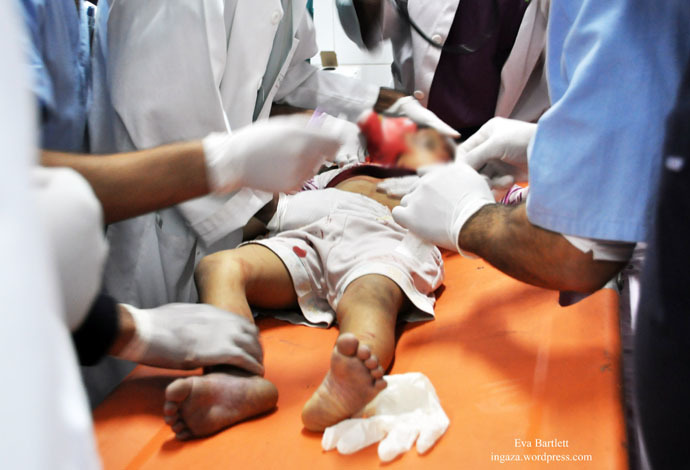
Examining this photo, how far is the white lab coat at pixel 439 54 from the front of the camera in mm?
1582

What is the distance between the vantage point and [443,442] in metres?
0.61

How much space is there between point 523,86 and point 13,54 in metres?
1.68

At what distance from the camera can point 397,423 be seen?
0.63m

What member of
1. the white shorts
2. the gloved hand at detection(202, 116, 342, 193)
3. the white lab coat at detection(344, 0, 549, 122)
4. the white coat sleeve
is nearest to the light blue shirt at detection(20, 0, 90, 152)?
the gloved hand at detection(202, 116, 342, 193)

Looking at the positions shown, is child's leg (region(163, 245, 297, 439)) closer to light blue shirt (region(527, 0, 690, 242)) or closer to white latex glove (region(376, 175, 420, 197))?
Result: white latex glove (region(376, 175, 420, 197))

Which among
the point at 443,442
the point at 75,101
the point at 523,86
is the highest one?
the point at 75,101

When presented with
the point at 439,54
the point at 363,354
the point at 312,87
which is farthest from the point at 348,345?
the point at 439,54

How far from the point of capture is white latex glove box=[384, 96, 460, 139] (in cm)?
97

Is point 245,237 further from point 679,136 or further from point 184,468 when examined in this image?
point 679,136

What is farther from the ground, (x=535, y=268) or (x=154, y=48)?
(x=154, y=48)

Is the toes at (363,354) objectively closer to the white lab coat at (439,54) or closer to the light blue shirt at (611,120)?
the light blue shirt at (611,120)

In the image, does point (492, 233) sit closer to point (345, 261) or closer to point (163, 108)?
point (345, 261)

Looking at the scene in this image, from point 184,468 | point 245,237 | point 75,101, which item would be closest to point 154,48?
point 75,101

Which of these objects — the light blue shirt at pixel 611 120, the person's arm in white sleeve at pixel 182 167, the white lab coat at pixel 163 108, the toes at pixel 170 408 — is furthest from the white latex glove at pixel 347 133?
the toes at pixel 170 408
